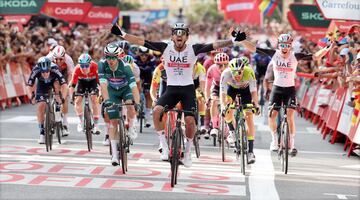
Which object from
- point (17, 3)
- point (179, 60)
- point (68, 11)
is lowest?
point (179, 60)

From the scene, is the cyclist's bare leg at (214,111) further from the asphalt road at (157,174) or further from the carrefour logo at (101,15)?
the carrefour logo at (101,15)

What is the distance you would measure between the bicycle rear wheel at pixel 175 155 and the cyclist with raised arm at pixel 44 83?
15.1ft

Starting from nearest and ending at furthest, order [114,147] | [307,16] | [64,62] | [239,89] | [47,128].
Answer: [114,147] → [239,89] → [47,128] → [64,62] → [307,16]

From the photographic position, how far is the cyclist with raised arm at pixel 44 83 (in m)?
16.3

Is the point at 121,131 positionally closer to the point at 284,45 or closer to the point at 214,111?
the point at 284,45

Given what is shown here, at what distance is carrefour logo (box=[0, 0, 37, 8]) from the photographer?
2697 cm

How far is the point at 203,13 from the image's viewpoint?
150m

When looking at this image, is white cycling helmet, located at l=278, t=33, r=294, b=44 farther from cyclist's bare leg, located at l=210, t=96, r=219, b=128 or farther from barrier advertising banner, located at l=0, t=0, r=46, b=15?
barrier advertising banner, located at l=0, t=0, r=46, b=15

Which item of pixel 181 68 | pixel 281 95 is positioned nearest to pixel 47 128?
pixel 181 68

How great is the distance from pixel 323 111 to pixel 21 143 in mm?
7765

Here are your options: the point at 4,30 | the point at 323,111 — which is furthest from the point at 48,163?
the point at 4,30

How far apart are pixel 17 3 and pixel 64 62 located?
31.4 feet

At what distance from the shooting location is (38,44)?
96.3ft

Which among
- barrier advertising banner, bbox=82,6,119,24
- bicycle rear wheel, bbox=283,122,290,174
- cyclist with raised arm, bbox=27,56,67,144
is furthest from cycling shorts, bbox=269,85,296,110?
barrier advertising banner, bbox=82,6,119,24
